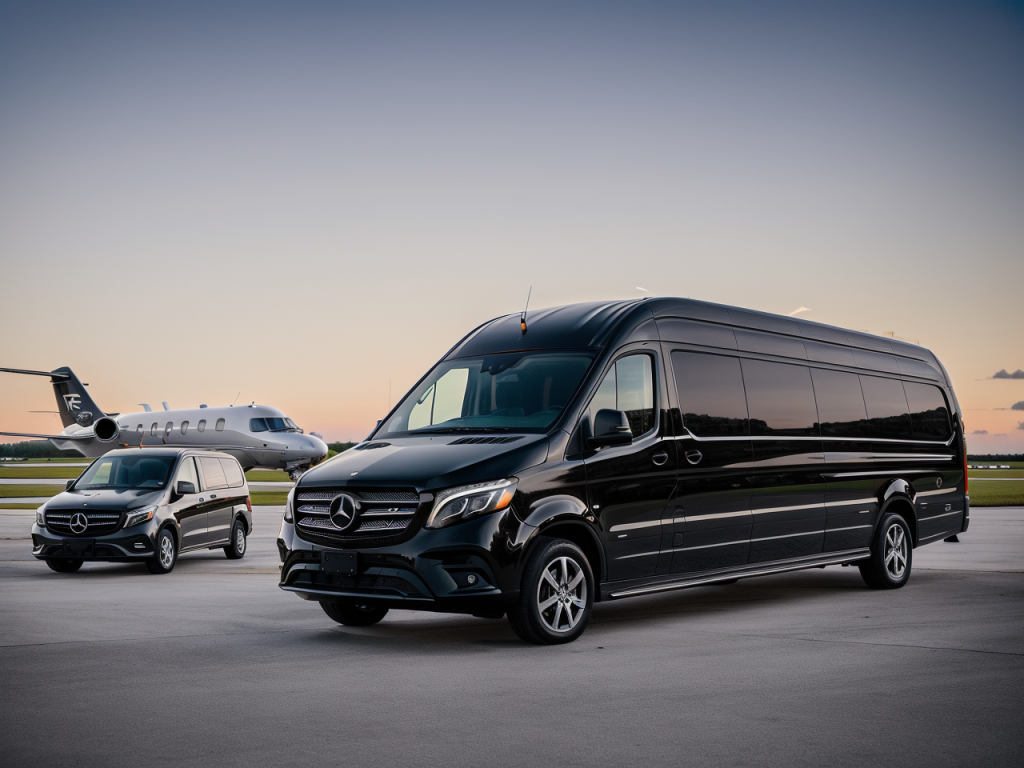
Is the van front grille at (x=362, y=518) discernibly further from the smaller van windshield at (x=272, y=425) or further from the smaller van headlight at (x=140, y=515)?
the smaller van windshield at (x=272, y=425)

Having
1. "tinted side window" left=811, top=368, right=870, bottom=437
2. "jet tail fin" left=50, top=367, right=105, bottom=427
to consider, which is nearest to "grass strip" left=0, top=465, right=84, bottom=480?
"jet tail fin" left=50, top=367, right=105, bottom=427

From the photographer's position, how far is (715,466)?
31.1ft

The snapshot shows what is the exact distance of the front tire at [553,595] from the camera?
25.4 ft

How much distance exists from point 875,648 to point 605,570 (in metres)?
2.04

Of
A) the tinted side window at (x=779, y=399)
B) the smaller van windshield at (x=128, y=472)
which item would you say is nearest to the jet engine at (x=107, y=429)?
the smaller van windshield at (x=128, y=472)

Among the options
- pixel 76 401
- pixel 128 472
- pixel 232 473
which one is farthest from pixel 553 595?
pixel 76 401

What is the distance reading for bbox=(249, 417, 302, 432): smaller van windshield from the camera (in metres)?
40.7

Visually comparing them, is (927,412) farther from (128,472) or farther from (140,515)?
(128,472)

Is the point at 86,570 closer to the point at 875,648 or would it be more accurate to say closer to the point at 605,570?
the point at 605,570

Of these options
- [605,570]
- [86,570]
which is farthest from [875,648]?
[86,570]

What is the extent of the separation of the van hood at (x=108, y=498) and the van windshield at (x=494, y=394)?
21.4 ft

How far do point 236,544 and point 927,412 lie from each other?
1027 cm

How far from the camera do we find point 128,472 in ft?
51.2

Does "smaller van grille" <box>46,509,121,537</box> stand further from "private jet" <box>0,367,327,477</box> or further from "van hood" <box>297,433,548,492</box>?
"private jet" <box>0,367,327,477</box>
